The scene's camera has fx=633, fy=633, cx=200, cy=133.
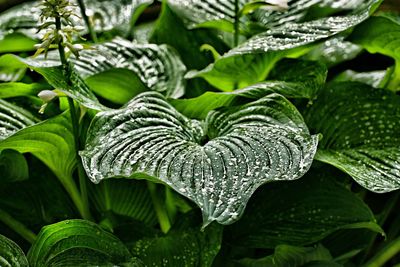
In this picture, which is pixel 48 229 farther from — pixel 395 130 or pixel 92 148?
pixel 395 130

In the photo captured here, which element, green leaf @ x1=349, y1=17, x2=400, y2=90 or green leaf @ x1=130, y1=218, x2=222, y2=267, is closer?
green leaf @ x1=130, y1=218, x2=222, y2=267

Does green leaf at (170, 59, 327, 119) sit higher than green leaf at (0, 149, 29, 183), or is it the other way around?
green leaf at (170, 59, 327, 119)

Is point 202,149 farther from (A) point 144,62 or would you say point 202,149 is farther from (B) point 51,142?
(A) point 144,62

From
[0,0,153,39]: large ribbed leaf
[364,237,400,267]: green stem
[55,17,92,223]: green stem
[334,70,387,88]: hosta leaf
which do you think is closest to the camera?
[55,17,92,223]: green stem

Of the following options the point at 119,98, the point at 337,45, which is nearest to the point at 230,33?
the point at 337,45

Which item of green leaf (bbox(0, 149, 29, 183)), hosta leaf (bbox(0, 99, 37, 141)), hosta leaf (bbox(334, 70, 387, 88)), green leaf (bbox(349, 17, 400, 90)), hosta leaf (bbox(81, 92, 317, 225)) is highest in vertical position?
green leaf (bbox(349, 17, 400, 90))

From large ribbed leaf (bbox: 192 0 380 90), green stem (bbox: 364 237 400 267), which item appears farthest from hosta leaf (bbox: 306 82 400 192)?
green stem (bbox: 364 237 400 267)

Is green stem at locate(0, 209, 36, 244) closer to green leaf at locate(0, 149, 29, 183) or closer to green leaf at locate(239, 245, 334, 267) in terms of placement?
green leaf at locate(0, 149, 29, 183)

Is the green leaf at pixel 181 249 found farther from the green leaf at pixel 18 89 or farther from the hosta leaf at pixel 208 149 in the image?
the green leaf at pixel 18 89
